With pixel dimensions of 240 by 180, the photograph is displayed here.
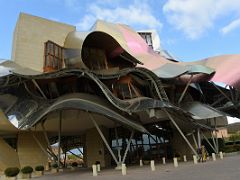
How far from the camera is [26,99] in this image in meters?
34.1

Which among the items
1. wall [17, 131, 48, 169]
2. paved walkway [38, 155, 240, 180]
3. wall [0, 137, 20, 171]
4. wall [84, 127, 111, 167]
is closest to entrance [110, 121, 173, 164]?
wall [84, 127, 111, 167]

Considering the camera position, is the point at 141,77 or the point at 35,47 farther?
the point at 35,47

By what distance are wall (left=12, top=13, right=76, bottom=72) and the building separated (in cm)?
13

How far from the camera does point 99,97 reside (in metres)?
31.9

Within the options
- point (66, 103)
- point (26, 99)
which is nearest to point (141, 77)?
point (66, 103)

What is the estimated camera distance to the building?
94.8 ft

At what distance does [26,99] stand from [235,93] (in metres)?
26.2

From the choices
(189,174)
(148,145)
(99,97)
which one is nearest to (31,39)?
(99,97)

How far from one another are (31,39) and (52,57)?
841 cm

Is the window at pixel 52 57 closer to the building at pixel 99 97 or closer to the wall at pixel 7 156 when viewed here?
A: the building at pixel 99 97

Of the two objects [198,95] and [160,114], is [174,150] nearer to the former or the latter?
[198,95]

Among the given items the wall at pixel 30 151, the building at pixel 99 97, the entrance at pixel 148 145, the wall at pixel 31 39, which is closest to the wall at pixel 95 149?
the building at pixel 99 97

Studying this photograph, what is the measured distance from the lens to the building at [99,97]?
94.8ft

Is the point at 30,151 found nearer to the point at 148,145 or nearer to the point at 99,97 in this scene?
the point at 99,97
